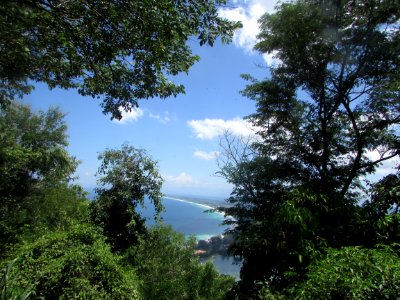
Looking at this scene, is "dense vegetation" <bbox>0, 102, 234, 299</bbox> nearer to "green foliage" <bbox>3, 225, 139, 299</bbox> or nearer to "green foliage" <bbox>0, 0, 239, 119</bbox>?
"green foliage" <bbox>3, 225, 139, 299</bbox>

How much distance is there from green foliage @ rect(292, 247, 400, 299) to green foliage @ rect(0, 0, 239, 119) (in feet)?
10.2

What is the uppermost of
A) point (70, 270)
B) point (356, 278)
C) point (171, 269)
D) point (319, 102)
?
point (319, 102)

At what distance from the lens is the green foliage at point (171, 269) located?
1242 centimetres

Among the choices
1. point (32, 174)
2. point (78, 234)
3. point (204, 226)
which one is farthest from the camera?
point (204, 226)

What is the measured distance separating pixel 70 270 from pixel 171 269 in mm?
9510

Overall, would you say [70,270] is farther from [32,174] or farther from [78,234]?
[32,174]

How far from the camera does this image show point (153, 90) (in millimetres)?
5508

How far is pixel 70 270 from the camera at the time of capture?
17.6 feet

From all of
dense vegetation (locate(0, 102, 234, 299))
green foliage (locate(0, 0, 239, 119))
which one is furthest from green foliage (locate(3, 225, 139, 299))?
green foliage (locate(0, 0, 239, 119))

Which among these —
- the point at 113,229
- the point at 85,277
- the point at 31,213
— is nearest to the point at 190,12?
the point at 85,277

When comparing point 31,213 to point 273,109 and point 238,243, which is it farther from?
point 238,243

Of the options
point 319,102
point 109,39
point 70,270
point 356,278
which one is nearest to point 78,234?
point 70,270

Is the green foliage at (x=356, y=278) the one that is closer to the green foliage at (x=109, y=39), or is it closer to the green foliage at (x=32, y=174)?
the green foliage at (x=109, y=39)

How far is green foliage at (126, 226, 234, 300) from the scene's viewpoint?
12.4 m
